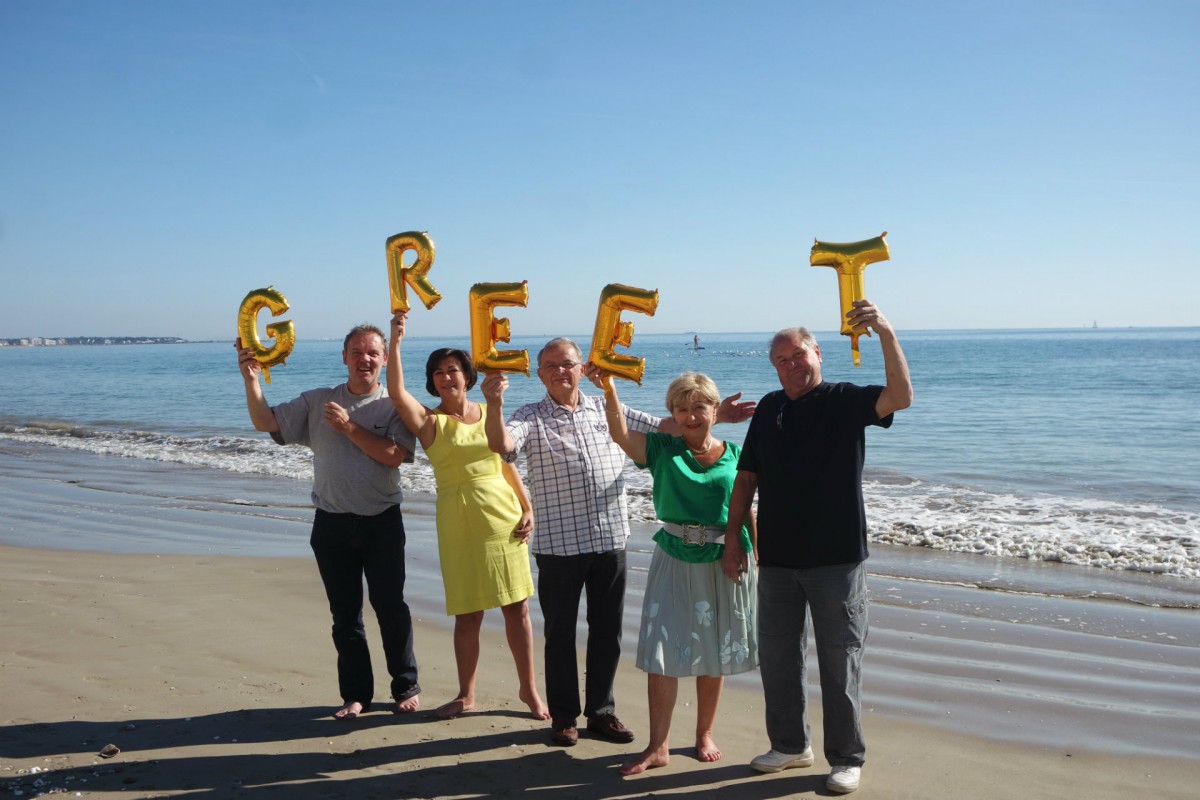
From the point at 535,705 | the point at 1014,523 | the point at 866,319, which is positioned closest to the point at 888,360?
the point at 866,319

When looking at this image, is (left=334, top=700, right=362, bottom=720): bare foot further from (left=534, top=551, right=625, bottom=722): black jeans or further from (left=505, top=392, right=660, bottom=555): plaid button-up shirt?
(left=505, top=392, right=660, bottom=555): plaid button-up shirt

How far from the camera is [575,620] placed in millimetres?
5023

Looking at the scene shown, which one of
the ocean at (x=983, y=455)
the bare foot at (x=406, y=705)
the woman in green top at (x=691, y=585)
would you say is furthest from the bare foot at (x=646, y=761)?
the ocean at (x=983, y=455)

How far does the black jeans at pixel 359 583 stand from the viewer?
5.24m

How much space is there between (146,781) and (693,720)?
2.86 metres

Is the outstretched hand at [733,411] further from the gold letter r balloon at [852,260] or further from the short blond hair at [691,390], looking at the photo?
the gold letter r balloon at [852,260]

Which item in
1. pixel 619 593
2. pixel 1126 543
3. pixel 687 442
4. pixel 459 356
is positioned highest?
pixel 459 356

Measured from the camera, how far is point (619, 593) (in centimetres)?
504

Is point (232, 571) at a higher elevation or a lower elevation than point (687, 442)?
lower

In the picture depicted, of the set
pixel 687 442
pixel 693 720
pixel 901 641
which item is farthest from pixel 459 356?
pixel 901 641

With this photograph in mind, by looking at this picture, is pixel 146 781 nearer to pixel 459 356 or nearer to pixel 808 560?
pixel 459 356

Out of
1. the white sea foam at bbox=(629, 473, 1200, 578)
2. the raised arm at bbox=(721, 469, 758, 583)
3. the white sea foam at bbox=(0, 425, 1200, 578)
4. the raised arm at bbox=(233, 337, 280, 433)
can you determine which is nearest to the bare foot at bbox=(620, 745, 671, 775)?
the raised arm at bbox=(721, 469, 758, 583)

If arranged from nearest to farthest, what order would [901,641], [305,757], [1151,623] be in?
[305,757], [901,641], [1151,623]

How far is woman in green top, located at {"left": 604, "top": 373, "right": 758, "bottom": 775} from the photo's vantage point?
4590mm
